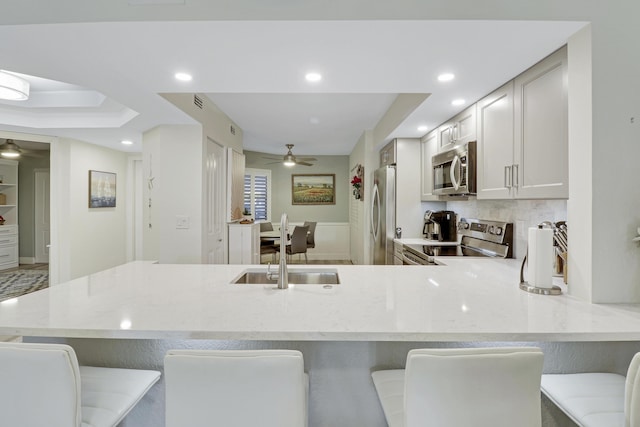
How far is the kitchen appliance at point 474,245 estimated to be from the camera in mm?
2582

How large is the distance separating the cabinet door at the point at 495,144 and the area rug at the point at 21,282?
5754mm

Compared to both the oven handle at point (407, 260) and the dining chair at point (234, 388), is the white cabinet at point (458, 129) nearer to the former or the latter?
the oven handle at point (407, 260)

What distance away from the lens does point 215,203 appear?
392cm

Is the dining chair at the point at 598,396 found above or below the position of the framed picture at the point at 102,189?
below

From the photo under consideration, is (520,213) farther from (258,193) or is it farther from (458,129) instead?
(258,193)

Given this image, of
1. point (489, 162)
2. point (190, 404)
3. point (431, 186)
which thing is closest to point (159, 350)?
point (190, 404)

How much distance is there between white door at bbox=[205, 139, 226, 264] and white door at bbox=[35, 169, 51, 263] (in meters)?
5.00

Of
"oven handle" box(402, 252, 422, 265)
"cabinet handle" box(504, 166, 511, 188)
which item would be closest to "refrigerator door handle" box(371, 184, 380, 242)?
"oven handle" box(402, 252, 422, 265)

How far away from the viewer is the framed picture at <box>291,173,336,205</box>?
765 cm

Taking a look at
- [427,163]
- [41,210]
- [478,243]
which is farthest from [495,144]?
[41,210]

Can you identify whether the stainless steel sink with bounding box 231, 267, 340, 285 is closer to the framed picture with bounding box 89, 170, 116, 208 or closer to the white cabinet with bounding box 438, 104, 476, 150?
the white cabinet with bounding box 438, 104, 476, 150

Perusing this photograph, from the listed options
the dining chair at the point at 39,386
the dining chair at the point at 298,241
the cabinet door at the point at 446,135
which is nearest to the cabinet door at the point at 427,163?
the cabinet door at the point at 446,135

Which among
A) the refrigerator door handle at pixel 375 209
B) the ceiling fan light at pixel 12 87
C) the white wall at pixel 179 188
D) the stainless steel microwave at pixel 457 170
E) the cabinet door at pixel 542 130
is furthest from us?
the refrigerator door handle at pixel 375 209

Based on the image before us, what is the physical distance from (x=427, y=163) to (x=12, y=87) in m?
4.01
